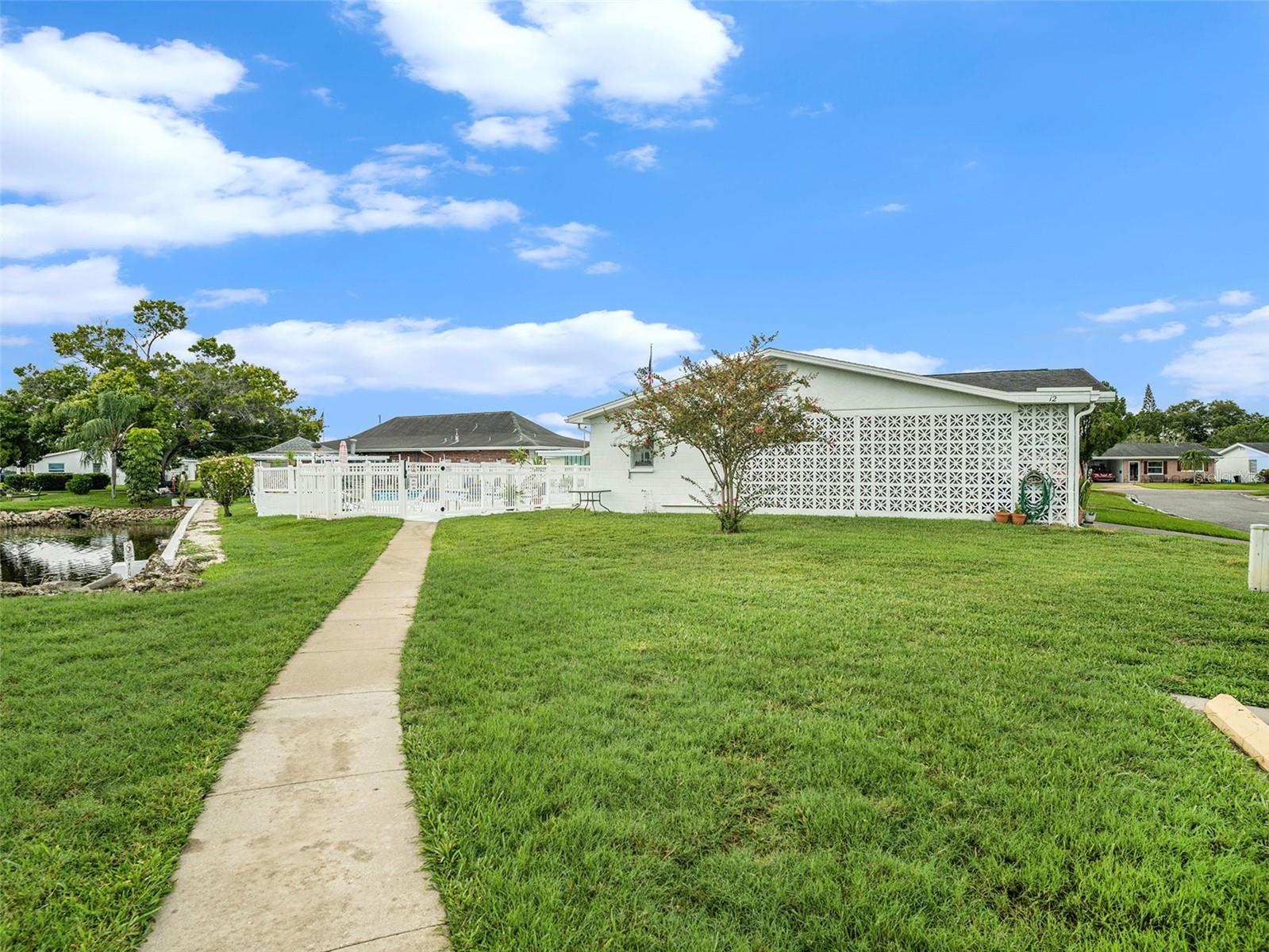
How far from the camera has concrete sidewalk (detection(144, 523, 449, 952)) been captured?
2.03 m

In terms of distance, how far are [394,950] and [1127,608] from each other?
6.68m

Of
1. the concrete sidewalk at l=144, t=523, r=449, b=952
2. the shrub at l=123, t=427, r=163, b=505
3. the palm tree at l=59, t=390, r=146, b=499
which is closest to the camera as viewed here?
the concrete sidewalk at l=144, t=523, r=449, b=952

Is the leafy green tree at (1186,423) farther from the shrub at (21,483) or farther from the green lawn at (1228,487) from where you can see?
the shrub at (21,483)

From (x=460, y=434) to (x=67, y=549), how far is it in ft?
78.4

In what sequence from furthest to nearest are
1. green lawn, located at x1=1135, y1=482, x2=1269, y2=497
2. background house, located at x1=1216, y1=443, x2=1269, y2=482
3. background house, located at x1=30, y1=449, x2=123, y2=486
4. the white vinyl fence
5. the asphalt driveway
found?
background house, located at x1=1216, y1=443, x2=1269, y2=482, background house, located at x1=30, y1=449, x2=123, y2=486, green lawn, located at x1=1135, y1=482, x2=1269, y2=497, the asphalt driveway, the white vinyl fence

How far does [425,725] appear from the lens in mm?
3586

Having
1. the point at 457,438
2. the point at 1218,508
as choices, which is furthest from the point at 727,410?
the point at 457,438

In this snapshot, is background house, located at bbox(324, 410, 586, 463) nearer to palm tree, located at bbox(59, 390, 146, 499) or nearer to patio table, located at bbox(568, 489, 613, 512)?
palm tree, located at bbox(59, 390, 146, 499)

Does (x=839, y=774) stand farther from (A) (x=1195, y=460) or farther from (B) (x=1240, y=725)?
(A) (x=1195, y=460)

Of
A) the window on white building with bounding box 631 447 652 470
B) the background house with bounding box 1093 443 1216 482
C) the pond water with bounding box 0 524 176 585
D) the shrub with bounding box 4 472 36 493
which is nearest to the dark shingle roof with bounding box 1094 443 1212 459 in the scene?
the background house with bounding box 1093 443 1216 482

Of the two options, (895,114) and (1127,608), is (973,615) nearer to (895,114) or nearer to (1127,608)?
(1127,608)

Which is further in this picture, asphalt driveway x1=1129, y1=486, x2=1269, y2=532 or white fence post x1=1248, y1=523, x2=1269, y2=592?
asphalt driveway x1=1129, y1=486, x2=1269, y2=532

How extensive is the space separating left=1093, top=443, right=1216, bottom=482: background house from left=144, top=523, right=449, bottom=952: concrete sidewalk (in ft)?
227

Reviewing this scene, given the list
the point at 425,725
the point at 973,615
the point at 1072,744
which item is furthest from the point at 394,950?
the point at 973,615
